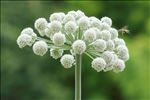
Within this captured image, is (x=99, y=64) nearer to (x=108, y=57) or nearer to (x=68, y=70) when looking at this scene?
(x=108, y=57)

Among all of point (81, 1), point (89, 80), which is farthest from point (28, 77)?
point (81, 1)

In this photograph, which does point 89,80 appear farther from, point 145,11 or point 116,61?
point 116,61

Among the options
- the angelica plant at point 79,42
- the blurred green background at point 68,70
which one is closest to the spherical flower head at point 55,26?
the angelica plant at point 79,42

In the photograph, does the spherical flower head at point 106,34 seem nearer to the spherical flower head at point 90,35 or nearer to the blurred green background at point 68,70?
the spherical flower head at point 90,35

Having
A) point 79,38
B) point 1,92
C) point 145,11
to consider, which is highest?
point 145,11

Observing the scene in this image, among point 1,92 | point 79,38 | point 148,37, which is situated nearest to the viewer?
point 79,38

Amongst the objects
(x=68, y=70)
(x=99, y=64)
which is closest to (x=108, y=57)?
(x=99, y=64)

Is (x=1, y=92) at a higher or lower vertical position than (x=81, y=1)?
lower
